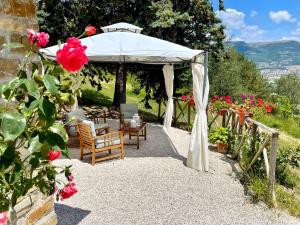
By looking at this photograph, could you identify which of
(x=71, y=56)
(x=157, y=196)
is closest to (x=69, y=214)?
(x=157, y=196)

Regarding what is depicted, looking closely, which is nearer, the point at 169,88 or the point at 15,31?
the point at 15,31

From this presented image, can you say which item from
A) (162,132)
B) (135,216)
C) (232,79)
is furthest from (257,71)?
(135,216)

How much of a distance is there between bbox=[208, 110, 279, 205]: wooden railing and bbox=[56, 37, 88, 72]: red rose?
4.49 m

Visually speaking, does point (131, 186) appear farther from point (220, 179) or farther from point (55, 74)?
point (55, 74)

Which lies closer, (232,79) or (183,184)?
(183,184)

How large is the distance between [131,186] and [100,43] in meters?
3.49

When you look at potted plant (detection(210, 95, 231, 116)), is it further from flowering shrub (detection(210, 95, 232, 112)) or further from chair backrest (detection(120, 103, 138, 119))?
chair backrest (detection(120, 103, 138, 119))

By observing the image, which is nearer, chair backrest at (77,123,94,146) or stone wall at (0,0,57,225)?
stone wall at (0,0,57,225)

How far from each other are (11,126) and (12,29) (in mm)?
1401

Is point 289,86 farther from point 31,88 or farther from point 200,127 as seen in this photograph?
point 31,88

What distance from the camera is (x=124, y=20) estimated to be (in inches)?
482

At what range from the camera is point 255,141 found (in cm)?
648

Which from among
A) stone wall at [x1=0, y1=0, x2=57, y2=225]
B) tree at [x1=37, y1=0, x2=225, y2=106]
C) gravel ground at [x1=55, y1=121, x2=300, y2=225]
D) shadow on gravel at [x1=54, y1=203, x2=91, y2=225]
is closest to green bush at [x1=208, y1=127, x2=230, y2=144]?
gravel ground at [x1=55, y1=121, x2=300, y2=225]

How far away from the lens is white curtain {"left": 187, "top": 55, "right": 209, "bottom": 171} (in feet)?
21.2
